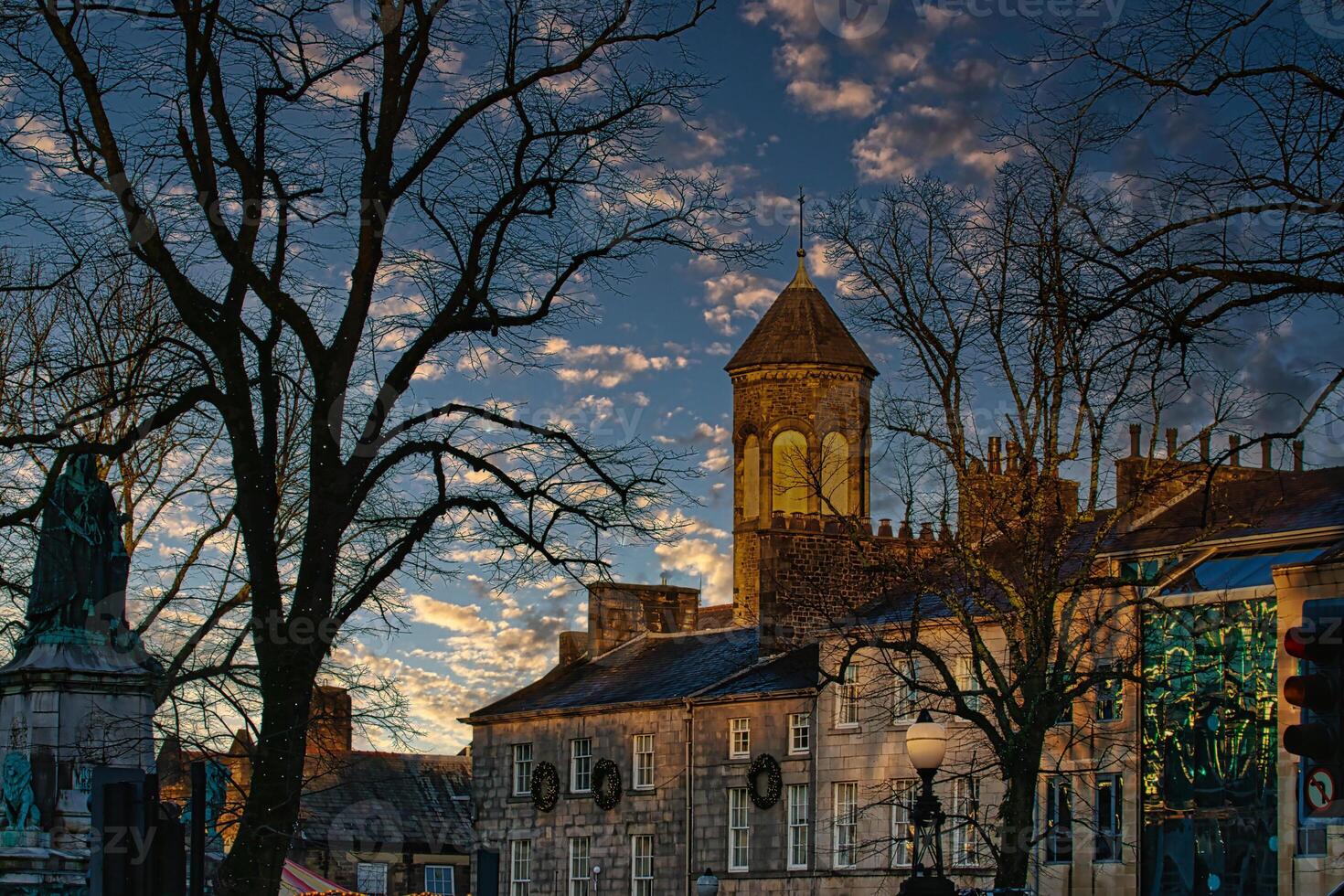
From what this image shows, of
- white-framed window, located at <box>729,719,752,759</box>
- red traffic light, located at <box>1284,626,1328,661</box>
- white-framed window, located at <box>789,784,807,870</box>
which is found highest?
red traffic light, located at <box>1284,626,1328,661</box>

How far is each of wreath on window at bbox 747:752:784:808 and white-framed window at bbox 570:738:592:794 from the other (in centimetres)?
664

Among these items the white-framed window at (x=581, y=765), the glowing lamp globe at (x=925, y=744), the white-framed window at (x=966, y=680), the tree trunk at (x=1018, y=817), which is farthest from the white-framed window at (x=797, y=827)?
the glowing lamp globe at (x=925, y=744)

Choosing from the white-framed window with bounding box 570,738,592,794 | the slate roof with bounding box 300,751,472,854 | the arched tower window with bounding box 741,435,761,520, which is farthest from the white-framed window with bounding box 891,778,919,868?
the arched tower window with bounding box 741,435,761,520

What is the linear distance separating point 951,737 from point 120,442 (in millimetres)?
30702

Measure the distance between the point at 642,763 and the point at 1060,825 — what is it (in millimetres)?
14530

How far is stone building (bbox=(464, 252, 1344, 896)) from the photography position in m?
36.7

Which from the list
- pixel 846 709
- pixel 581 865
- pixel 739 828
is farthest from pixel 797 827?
pixel 581 865

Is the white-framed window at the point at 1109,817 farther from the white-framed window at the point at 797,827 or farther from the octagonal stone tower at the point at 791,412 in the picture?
the octagonal stone tower at the point at 791,412

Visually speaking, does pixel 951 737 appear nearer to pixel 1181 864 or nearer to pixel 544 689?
pixel 1181 864

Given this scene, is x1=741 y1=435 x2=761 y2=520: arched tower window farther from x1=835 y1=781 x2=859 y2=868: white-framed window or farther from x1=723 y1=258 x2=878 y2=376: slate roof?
x1=835 y1=781 x2=859 y2=868: white-framed window

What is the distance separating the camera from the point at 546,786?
54.7m

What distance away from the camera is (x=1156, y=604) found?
29938 mm

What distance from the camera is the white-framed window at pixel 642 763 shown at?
5169cm

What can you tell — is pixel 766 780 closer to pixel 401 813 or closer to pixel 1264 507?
pixel 1264 507
